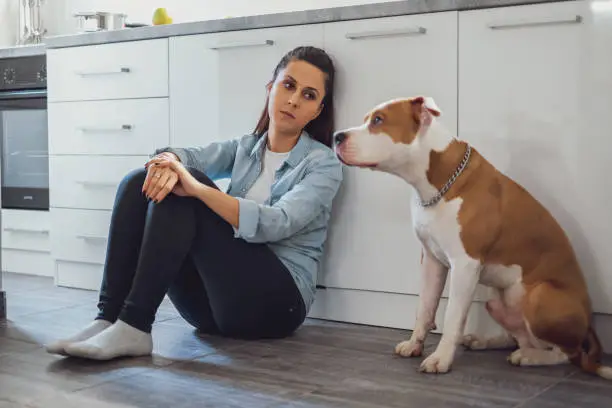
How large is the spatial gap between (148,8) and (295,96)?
1836mm

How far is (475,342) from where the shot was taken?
2125mm

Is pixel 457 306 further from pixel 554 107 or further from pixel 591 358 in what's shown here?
pixel 554 107

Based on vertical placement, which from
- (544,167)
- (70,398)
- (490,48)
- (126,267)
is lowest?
(70,398)

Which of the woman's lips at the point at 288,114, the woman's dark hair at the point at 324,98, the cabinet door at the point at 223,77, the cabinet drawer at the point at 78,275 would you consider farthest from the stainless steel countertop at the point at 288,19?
the cabinet drawer at the point at 78,275

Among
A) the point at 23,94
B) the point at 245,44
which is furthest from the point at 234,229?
the point at 23,94

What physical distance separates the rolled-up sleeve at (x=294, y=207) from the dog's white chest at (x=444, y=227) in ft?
1.17

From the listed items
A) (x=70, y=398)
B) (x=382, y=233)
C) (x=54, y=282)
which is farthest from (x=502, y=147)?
(x=54, y=282)

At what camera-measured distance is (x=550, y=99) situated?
2111mm

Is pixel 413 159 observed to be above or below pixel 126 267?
above

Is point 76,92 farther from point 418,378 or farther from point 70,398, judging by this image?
point 418,378

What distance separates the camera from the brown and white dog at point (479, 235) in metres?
1.89

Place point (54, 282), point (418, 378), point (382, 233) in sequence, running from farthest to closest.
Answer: point (54, 282)
point (382, 233)
point (418, 378)

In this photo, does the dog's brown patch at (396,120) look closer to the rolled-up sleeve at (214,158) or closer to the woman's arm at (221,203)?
the woman's arm at (221,203)

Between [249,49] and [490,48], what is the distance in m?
0.82
